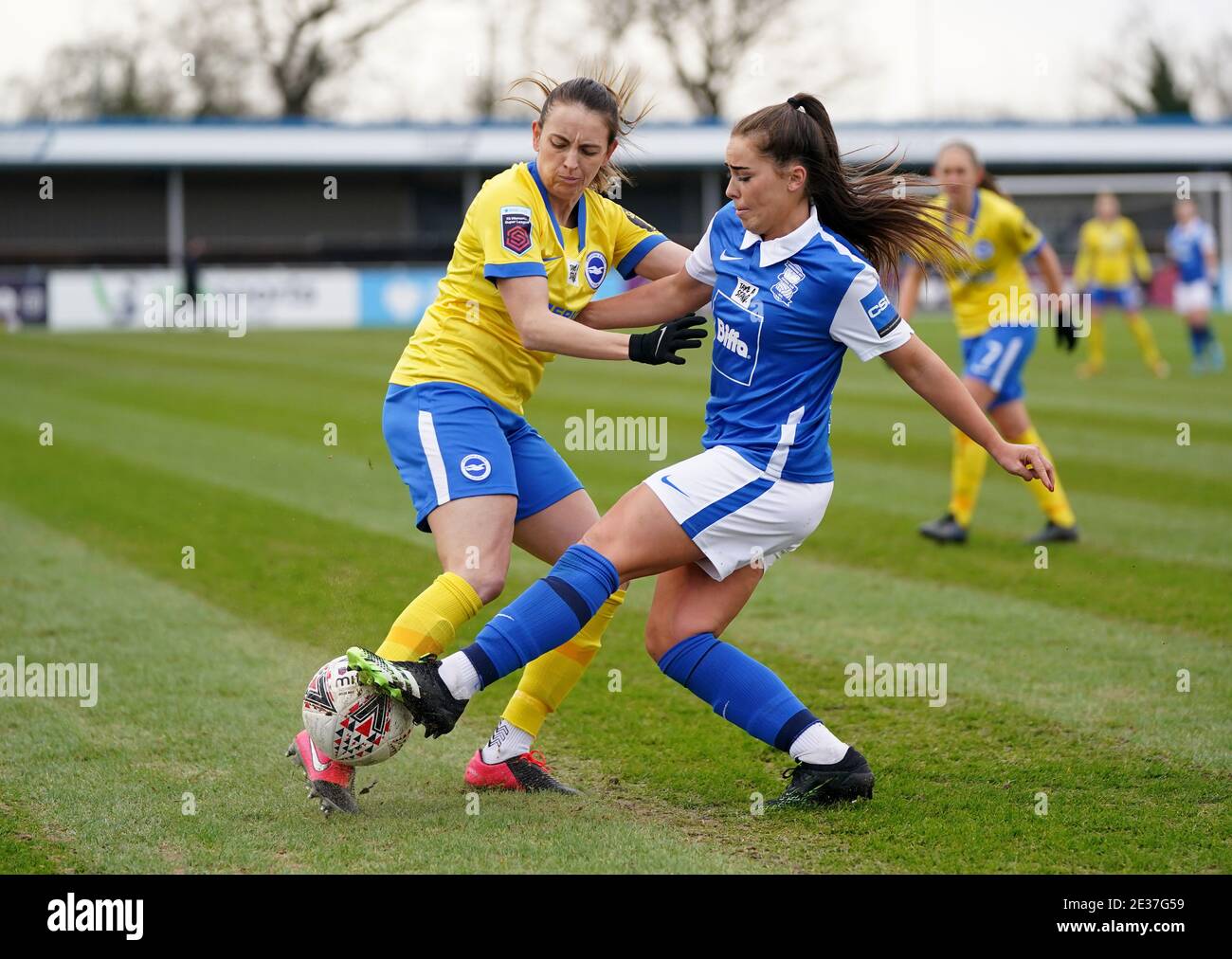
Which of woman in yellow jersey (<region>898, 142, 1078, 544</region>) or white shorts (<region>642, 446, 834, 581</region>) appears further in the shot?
woman in yellow jersey (<region>898, 142, 1078, 544</region>)

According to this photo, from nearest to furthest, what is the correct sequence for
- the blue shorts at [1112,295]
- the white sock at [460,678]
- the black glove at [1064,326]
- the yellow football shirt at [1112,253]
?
the white sock at [460,678]
the black glove at [1064,326]
the blue shorts at [1112,295]
the yellow football shirt at [1112,253]

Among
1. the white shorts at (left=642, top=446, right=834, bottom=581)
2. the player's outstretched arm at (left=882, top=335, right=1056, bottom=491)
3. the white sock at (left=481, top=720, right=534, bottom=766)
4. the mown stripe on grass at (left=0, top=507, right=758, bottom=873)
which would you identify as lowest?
the mown stripe on grass at (left=0, top=507, right=758, bottom=873)

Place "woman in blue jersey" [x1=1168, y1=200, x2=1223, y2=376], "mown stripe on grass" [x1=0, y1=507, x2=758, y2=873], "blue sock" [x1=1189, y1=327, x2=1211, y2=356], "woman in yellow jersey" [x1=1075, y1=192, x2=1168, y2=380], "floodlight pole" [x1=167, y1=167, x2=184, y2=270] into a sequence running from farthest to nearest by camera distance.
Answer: "floodlight pole" [x1=167, y1=167, x2=184, y2=270] → "woman in yellow jersey" [x1=1075, y1=192, x2=1168, y2=380] → "blue sock" [x1=1189, y1=327, x2=1211, y2=356] → "woman in blue jersey" [x1=1168, y1=200, x2=1223, y2=376] → "mown stripe on grass" [x1=0, y1=507, x2=758, y2=873]

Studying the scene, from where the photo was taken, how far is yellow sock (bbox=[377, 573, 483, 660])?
14.1 feet

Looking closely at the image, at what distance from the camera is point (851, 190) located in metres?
4.46

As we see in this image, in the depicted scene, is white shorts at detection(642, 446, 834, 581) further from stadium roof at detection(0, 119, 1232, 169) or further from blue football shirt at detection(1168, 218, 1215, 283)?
stadium roof at detection(0, 119, 1232, 169)

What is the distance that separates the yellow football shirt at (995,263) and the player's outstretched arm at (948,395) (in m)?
4.93

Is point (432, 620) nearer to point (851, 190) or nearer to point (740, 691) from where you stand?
point (740, 691)

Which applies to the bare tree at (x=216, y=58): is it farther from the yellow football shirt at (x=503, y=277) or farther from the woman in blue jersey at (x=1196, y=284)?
the yellow football shirt at (x=503, y=277)

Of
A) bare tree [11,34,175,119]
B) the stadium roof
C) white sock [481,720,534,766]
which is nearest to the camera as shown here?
white sock [481,720,534,766]

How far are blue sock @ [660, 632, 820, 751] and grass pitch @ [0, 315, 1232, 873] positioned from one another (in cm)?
26

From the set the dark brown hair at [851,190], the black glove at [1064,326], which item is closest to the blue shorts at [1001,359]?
the black glove at [1064,326]

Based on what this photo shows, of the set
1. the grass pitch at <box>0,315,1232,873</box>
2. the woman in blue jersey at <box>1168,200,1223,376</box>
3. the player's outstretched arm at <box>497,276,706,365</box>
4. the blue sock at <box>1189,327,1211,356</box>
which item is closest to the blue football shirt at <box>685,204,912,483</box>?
the player's outstretched arm at <box>497,276,706,365</box>

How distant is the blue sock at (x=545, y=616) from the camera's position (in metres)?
4.11
